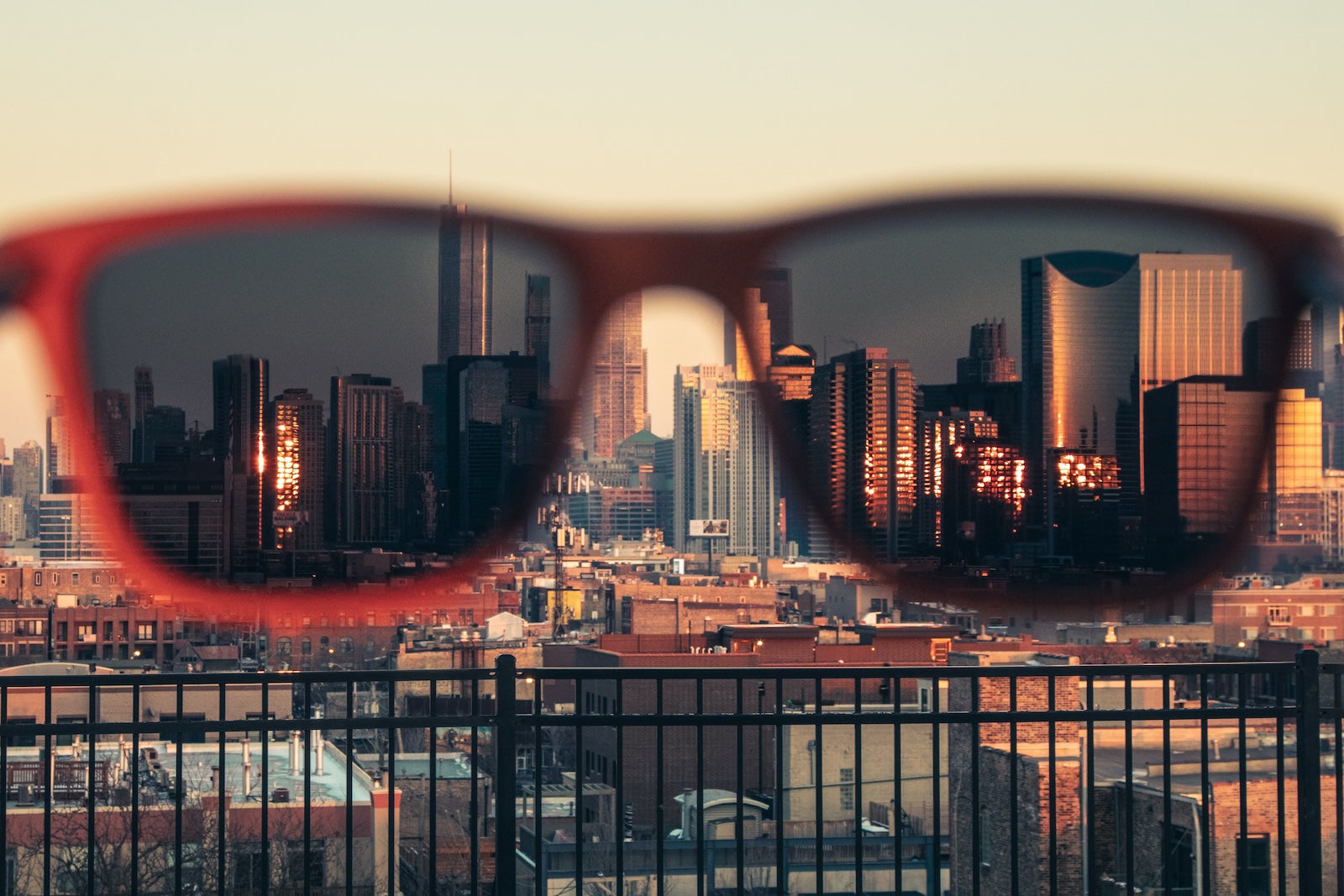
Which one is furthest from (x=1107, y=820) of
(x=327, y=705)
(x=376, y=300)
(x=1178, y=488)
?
(x=376, y=300)

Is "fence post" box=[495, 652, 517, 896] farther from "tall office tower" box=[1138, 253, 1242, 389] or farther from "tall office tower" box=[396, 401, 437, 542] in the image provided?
"tall office tower" box=[1138, 253, 1242, 389]

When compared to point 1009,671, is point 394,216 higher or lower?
higher

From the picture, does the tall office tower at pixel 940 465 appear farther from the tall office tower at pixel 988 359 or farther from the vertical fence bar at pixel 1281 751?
the vertical fence bar at pixel 1281 751

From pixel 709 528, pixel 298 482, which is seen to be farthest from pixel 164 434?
pixel 709 528

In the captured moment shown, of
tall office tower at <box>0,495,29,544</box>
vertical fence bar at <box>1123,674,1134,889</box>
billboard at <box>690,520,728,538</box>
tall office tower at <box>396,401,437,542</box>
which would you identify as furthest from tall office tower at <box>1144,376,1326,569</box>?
billboard at <box>690,520,728,538</box>

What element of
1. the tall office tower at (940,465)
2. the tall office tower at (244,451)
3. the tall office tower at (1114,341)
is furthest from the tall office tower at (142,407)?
the tall office tower at (1114,341)

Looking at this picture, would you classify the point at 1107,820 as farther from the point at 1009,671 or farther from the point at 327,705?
the point at 1009,671
